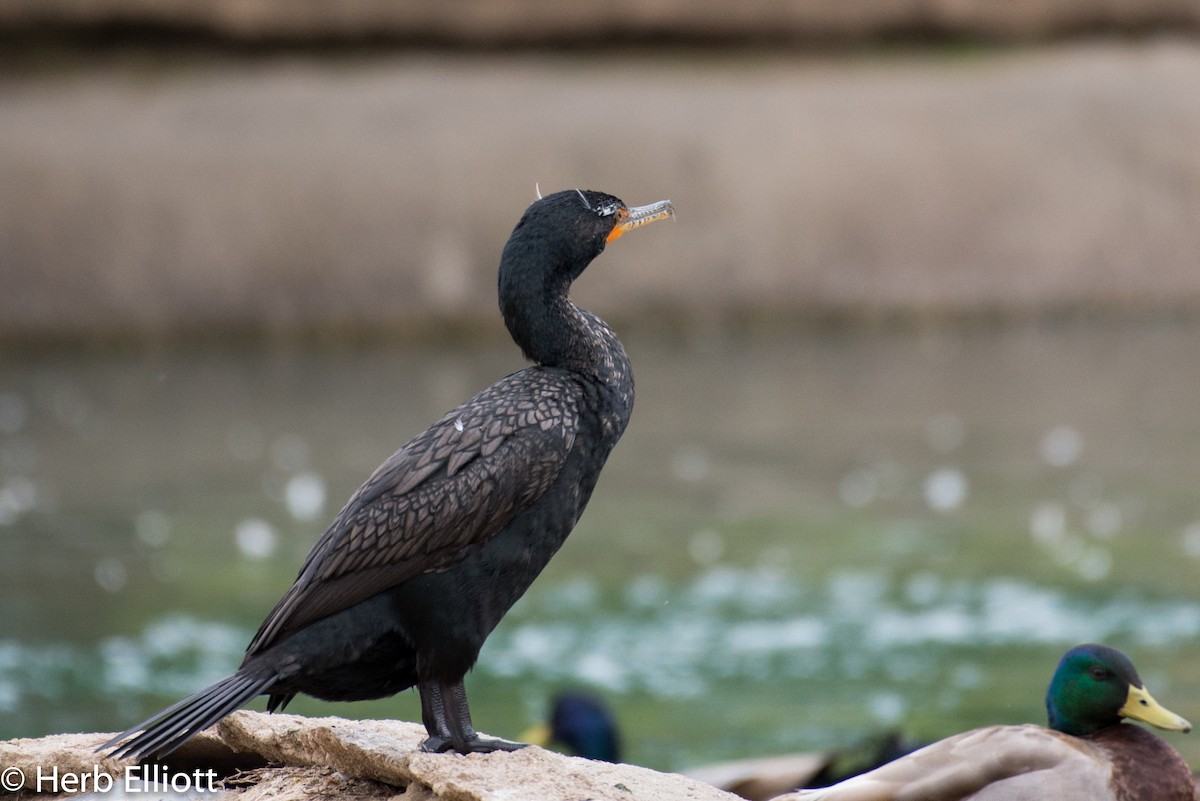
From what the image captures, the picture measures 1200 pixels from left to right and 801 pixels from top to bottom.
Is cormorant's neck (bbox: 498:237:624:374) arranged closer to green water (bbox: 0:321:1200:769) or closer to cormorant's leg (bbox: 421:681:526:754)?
cormorant's leg (bbox: 421:681:526:754)

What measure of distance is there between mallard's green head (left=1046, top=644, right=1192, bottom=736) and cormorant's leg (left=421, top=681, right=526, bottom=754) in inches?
38.8

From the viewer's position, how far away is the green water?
4.73m

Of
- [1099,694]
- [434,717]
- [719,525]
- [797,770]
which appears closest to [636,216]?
[434,717]

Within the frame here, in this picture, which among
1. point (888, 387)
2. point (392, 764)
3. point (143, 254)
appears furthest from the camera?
point (143, 254)

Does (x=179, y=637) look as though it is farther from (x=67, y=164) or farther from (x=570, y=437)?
(x=67, y=164)

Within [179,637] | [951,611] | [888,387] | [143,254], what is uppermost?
[143,254]

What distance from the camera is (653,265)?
28.3 feet

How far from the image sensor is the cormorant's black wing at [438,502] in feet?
7.27

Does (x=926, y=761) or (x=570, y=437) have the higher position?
(x=570, y=437)

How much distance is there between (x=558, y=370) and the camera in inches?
93.0

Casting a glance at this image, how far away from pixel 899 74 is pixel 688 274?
5.24 ft

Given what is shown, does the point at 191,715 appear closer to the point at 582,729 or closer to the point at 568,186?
the point at 582,729

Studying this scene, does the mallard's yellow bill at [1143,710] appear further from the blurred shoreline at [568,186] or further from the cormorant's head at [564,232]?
the blurred shoreline at [568,186]

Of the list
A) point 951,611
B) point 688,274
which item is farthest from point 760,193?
point 951,611
